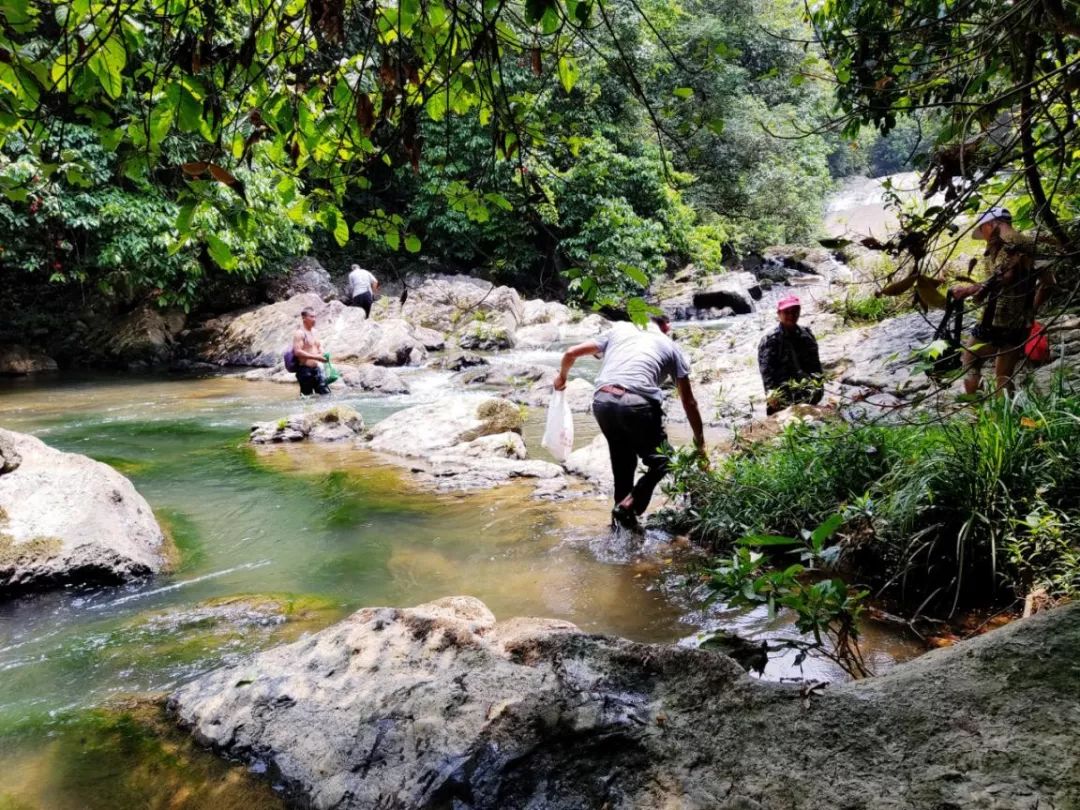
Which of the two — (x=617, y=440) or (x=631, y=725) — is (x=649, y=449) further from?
(x=631, y=725)

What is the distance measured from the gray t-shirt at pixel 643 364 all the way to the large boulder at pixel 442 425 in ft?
11.7

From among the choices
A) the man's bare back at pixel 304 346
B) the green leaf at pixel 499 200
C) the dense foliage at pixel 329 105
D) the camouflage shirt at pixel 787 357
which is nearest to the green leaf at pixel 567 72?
the dense foliage at pixel 329 105

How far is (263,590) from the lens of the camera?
14.6 ft

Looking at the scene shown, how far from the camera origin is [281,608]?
160 inches

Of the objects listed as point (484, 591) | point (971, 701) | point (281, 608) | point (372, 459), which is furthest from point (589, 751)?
point (372, 459)

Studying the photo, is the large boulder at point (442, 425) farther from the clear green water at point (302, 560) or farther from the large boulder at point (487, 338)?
the large boulder at point (487, 338)

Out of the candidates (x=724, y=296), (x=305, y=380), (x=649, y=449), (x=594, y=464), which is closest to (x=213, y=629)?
(x=649, y=449)

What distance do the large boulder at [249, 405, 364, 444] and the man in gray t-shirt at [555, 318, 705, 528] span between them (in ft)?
16.8

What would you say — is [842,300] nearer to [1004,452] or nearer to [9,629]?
[1004,452]

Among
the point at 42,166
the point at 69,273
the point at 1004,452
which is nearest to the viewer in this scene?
the point at 42,166

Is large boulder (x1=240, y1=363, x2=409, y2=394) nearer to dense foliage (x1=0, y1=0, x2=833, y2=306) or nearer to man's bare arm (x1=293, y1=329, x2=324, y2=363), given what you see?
man's bare arm (x1=293, y1=329, x2=324, y2=363)

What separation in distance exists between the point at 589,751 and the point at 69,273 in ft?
54.3

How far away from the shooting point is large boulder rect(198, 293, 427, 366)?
612 inches

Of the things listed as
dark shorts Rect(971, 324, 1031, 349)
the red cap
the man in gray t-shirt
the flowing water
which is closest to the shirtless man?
the flowing water
